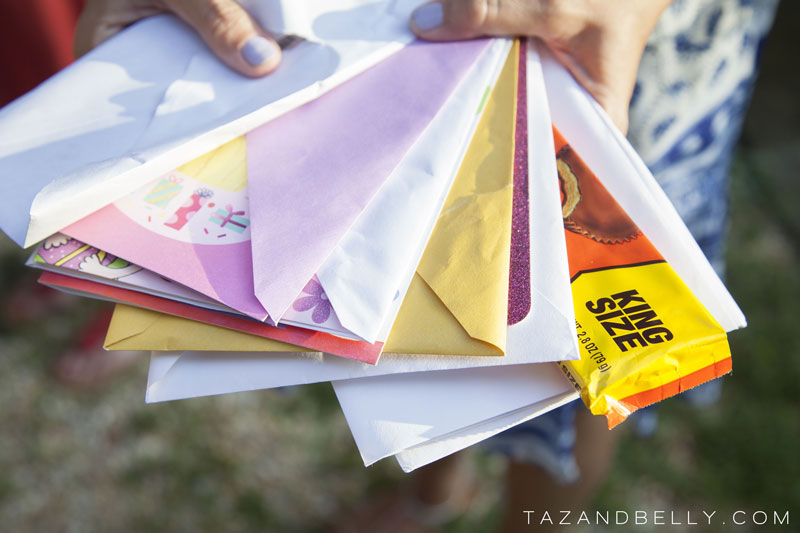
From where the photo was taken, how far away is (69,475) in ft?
4.41

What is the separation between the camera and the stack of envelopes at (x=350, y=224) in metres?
0.50

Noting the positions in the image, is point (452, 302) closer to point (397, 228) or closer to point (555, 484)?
point (397, 228)

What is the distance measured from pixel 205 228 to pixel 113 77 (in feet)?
0.69

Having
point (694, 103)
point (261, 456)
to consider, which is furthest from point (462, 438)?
point (261, 456)

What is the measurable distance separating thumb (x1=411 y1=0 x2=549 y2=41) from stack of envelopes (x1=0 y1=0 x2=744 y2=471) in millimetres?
20

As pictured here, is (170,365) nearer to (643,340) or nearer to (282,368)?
(282,368)

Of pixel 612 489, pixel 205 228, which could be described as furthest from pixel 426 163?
pixel 612 489

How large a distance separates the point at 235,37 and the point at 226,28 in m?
0.02

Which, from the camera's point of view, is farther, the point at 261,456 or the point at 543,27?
the point at 261,456

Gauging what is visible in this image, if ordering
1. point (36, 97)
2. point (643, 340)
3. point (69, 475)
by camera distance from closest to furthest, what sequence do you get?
point (643, 340), point (36, 97), point (69, 475)

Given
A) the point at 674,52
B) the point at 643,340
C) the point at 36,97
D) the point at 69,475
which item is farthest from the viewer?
the point at 69,475

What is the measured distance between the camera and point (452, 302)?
0.50 m

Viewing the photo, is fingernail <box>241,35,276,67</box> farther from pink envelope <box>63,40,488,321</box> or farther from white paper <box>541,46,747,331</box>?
white paper <box>541,46,747,331</box>

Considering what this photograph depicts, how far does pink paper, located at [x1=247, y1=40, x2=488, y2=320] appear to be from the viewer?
0.51m
